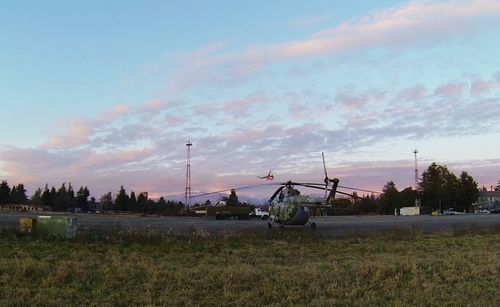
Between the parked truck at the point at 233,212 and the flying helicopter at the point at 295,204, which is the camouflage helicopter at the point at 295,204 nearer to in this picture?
the flying helicopter at the point at 295,204

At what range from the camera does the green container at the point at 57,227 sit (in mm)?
24484

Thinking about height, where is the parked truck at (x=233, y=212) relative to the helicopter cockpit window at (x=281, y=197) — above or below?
below

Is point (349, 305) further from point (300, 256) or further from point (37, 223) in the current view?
point (37, 223)

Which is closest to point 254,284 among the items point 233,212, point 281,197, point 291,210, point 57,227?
point 57,227

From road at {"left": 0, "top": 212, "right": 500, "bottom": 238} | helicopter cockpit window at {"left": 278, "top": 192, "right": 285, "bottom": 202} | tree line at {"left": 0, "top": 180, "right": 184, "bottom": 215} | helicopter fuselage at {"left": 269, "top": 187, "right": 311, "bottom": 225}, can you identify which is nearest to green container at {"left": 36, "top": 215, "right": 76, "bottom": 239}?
road at {"left": 0, "top": 212, "right": 500, "bottom": 238}

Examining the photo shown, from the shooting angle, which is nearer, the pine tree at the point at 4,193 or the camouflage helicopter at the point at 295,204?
the camouflage helicopter at the point at 295,204

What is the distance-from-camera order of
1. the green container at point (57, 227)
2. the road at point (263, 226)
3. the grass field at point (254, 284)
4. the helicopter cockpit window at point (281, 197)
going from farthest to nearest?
the helicopter cockpit window at point (281, 197), the road at point (263, 226), the green container at point (57, 227), the grass field at point (254, 284)

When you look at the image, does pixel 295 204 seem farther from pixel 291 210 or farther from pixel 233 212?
pixel 233 212

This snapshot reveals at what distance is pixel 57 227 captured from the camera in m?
25.2

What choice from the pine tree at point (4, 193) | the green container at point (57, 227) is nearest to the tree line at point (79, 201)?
the pine tree at point (4, 193)

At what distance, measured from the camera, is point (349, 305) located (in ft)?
29.4

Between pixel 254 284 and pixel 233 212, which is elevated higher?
pixel 233 212

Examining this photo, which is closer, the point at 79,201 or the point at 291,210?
the point at 291,210

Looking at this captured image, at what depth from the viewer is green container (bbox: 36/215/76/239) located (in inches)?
964
